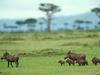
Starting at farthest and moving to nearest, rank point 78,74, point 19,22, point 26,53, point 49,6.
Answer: point 19,22, point 49,6, point 26,53, point 78,74

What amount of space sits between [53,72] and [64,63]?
4667 mm

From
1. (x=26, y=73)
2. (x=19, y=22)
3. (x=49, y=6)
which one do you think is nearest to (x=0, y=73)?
(x=26, y=73)

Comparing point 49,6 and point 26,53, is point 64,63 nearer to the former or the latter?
point 26,53

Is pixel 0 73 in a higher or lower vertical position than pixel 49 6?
lower

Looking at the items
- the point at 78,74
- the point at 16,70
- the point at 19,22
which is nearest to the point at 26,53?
the point at 16,70

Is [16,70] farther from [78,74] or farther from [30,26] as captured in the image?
[30,26]

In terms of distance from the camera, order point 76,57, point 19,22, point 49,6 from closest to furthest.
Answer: point 76,57 → point 49,6 → point 19,22

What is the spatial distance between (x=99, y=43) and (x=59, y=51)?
28.6 feet

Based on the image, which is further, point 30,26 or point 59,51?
point 30,26

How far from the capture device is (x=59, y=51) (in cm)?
3497

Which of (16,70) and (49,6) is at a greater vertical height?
(49,6)

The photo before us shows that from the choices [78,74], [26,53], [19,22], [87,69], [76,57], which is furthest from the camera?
[19,22]

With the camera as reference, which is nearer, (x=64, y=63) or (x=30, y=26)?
(x=64, y=63)

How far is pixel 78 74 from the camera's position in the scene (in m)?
19.9
